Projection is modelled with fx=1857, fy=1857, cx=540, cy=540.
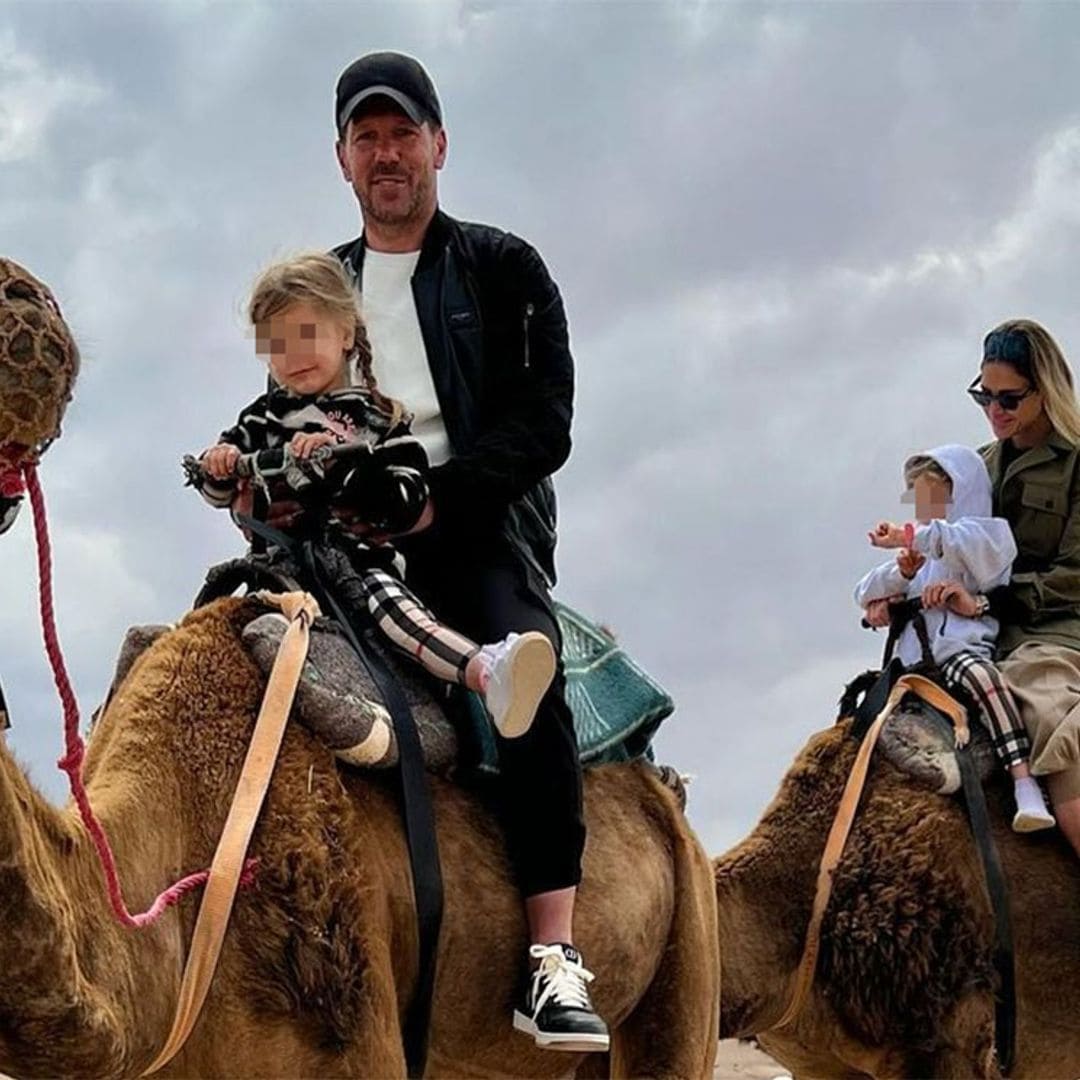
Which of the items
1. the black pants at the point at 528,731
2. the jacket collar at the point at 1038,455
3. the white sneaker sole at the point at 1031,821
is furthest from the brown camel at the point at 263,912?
the jacket collar at the point at 1038,455

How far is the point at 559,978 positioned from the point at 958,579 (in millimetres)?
3424

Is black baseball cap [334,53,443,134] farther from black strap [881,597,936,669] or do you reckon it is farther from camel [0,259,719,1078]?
black strap [881,597,936,669]

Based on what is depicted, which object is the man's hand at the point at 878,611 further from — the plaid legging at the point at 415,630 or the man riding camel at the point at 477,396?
the plaid legging at the point at 415,630

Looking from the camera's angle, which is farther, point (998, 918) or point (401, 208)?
point (998, 918)

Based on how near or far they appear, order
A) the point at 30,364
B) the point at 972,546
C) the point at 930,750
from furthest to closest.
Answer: the point at 972,546, the point at 930,750, the point at 30,364

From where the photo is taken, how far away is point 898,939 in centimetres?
712

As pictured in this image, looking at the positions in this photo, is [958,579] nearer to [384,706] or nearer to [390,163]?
[390,163]

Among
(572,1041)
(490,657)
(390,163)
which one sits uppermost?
(390,163)

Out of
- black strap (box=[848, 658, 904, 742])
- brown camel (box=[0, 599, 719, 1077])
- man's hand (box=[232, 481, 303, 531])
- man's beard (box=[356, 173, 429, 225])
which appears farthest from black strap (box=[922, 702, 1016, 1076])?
man's hand (box=[232, 481, 303, 531])

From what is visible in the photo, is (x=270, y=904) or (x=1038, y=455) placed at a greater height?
(x=1038, y=455)

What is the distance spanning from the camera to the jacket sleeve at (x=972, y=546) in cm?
751

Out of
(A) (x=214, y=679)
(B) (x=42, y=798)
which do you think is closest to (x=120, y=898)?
(B) (x=42, y=798)

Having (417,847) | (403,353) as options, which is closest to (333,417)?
(403,353)

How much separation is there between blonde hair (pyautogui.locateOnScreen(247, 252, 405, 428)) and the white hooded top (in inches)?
125
